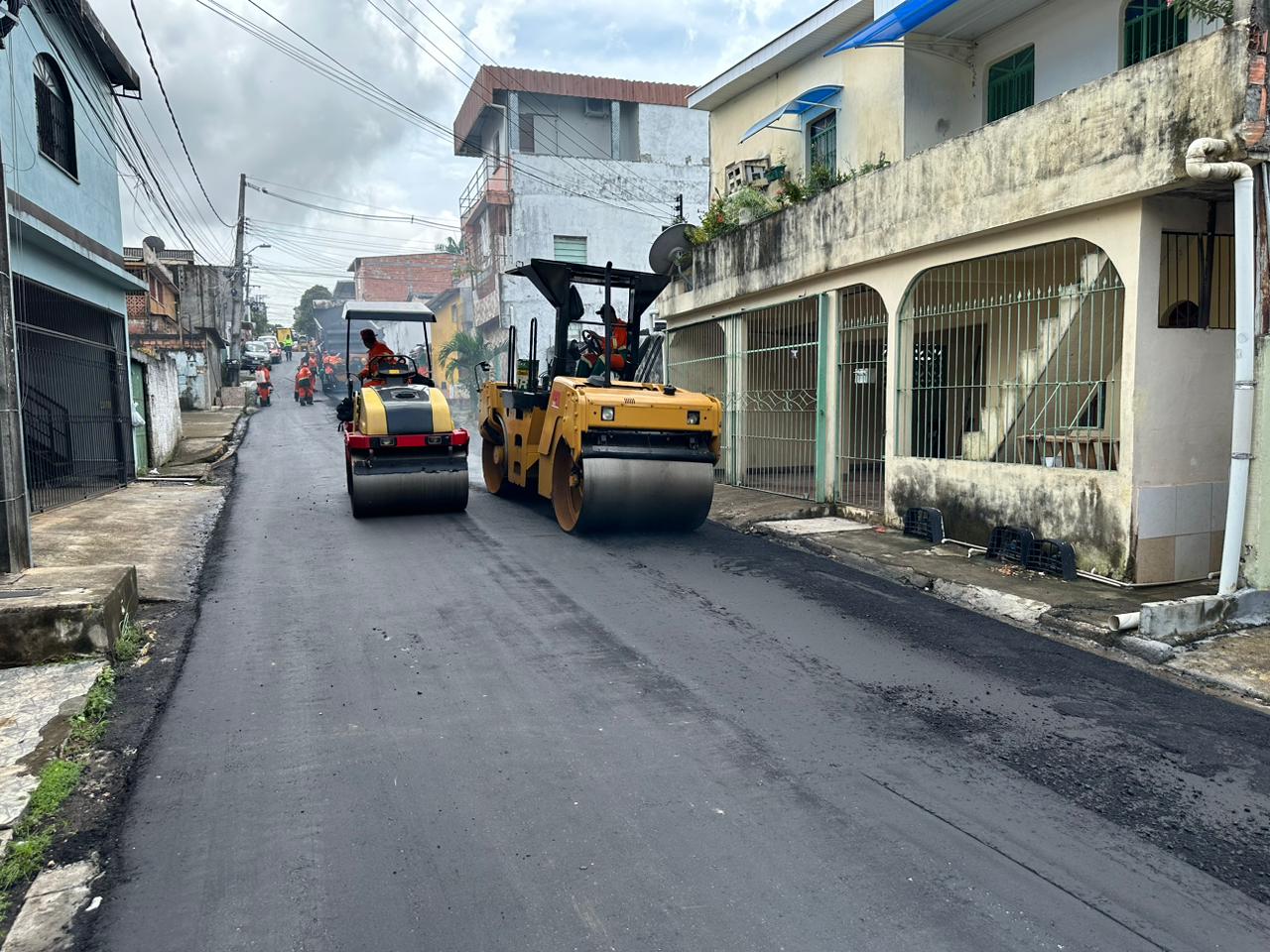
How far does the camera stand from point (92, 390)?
42.9 feet

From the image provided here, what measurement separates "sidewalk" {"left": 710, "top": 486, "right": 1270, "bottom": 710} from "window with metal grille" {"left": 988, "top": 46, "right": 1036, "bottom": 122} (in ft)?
18.6

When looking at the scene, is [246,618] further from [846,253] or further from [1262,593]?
[846,253]

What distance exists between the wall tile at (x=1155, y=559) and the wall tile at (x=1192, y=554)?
67 millimetres

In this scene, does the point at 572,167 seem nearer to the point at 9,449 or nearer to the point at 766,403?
the point at 766,403

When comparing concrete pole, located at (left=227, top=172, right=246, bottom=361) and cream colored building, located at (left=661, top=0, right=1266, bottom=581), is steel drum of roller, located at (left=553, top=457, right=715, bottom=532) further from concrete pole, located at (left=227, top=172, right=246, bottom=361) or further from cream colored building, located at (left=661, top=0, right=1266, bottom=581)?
concrete pole, located at (left=227, top=172, right=246, bottom=361)

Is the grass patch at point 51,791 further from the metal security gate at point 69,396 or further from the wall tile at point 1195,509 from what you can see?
the wall tile at point 1195,509

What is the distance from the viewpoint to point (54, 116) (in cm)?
1203

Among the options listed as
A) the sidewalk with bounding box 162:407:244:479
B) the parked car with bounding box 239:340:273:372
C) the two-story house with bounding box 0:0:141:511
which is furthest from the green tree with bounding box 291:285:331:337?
the two-story house with bounding box 0:0:141:511

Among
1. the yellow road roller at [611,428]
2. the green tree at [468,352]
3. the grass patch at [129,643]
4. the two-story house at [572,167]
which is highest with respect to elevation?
the two-story house at [572,167]

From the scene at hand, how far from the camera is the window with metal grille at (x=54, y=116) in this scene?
11500mm

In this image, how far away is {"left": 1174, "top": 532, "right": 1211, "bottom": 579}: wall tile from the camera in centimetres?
749

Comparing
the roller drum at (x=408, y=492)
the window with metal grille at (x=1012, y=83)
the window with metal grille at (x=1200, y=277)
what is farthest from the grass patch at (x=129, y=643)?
the window with metal grille at (x=1012, y=83)

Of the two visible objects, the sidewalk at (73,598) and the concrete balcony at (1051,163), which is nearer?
the sidewalk at (73,598)

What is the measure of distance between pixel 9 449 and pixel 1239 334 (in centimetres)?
857
